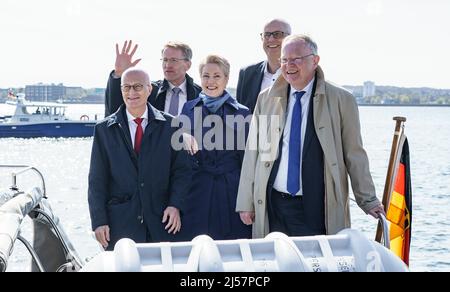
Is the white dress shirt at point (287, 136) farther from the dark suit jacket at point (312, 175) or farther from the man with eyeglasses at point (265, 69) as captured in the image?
the man with eyeglasses at point (265, 69)

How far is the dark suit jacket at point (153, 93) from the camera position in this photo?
464cm

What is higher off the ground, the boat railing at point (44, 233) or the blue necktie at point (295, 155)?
the blue necktie at point (295, 155)

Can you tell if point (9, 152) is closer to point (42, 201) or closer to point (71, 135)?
point (71, 135)

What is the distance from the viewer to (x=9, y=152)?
53250 mm

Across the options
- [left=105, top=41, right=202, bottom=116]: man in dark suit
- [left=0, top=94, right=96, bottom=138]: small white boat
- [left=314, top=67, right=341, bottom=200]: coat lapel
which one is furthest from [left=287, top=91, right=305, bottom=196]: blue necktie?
[left=0, top=94, right=96, bottom=138]: small white boat

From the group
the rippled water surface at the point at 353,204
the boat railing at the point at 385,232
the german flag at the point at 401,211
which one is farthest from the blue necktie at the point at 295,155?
the rippled water surface at the point at 353,204

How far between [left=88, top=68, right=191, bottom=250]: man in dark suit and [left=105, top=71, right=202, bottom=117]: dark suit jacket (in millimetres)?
542

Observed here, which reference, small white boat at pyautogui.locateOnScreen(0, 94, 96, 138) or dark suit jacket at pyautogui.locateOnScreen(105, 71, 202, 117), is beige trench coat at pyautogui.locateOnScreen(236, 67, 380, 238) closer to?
dark suit jacket at pyautogui.locateOnScreen(105, 71, 202, 117)

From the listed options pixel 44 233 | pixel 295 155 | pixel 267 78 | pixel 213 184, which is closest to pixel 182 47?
pixel 267 78

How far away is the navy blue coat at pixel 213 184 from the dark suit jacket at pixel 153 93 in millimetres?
577

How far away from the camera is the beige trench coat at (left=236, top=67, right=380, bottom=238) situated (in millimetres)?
3734

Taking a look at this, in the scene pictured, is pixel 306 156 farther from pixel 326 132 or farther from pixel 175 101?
pixel 175 101
